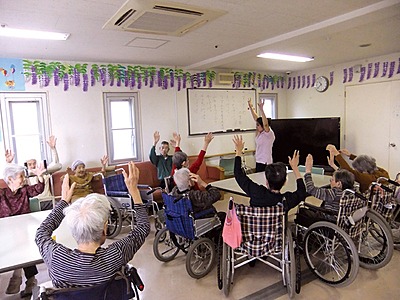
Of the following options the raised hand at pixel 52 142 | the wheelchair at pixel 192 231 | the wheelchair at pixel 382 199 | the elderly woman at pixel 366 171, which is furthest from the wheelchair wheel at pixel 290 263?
the raised hand at pixel 52 142

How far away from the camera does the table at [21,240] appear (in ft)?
5.77

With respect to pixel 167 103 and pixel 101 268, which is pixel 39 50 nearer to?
pixel 167 103

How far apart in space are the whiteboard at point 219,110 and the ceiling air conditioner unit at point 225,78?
19cm

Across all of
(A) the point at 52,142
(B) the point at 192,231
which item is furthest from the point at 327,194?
(A) the point at 52,142

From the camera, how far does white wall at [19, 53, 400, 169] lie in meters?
4.71

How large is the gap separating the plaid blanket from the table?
4.01 feet

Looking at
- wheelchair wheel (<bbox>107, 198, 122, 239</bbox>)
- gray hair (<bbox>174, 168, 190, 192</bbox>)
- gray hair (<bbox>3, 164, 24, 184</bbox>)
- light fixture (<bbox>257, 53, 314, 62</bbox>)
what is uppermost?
light fixture (<bbox>257, 53, 314, 62</bbox>)

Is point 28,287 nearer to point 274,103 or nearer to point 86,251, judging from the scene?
point 86,251

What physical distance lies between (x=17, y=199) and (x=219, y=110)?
428 cm

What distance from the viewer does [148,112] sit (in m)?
5.43

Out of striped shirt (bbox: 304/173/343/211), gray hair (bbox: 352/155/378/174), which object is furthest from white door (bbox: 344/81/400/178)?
striped shirt (bbox: 304/173/343/211)

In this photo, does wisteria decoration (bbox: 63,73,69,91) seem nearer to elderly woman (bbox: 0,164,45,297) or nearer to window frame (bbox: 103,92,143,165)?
window frame (bbox: 103,92,143,165)

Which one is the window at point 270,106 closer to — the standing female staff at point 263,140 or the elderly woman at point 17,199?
the standing female staff at point 263,140

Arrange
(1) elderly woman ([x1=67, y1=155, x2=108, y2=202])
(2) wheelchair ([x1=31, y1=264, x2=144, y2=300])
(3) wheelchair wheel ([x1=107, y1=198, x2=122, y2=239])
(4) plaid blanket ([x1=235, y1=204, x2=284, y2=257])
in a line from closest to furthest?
(2) wheelchair ([x1=31, y1=264, x2=144, y2=300]) → (4) plaid blanket ([x1=235, y1=204, x2=284, y2=257]) → (3) wheelchair wheel ([x1=107, y1=198, x2=122, y2=239]) → (1) elderly woman ([x1=67, y1=155, x2=108, y2=202])
